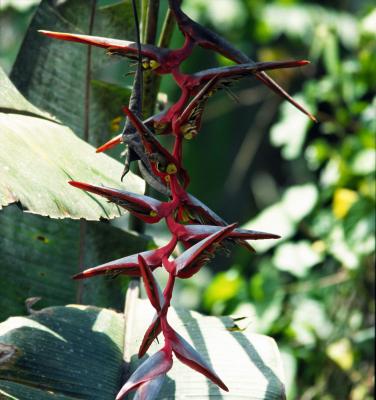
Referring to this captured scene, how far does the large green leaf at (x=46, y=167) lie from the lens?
1.71 ft

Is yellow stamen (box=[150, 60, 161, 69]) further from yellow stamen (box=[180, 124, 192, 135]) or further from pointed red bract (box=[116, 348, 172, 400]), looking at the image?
pointed red bract (box=[116, 348, 172, 400])

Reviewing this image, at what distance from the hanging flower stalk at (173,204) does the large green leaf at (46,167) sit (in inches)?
1.0

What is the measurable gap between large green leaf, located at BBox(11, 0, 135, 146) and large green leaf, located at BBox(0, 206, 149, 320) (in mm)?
101

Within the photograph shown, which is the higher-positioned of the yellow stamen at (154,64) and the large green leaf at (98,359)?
the yellow stamen at (154,64)

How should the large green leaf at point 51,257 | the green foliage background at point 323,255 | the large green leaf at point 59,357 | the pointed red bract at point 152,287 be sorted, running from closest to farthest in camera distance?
1. the pointed red bract at point 152,287
2. the large green leaf at point 59,357
3. the large green leaf at point 51,257
4. the green foliage background at point 323,255

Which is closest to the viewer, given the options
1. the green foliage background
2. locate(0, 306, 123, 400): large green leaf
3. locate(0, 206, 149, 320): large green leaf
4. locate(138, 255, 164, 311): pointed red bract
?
locate(138, 255, 164, 311): pointed red bract

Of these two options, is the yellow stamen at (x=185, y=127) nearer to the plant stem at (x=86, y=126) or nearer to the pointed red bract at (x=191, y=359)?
the pointed red bract at (x=191, y=359)

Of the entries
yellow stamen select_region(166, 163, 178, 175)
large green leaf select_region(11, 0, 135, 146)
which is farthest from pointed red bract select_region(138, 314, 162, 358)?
large green leaf select_region(11, 0, 135, 146)

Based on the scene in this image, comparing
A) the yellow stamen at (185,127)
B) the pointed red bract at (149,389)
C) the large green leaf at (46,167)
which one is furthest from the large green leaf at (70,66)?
the pointed red bract at (149,389)

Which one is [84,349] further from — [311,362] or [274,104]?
[274,104]

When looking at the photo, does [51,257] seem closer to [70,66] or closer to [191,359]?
[70,66]

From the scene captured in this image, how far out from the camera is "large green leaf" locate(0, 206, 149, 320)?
76cm

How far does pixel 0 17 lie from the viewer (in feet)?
6.91

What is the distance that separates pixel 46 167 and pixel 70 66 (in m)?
0.31
